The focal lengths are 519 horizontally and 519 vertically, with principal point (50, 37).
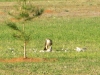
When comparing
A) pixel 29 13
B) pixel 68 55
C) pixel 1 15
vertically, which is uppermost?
pixel 29 13

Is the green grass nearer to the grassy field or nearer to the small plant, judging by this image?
the grassy field

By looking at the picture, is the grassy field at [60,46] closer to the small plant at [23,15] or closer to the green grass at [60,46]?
the green grass at [60,46]

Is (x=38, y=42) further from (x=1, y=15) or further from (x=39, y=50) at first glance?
(x=1, y=15)

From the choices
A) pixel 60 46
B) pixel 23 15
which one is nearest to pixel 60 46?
pixel 60 46

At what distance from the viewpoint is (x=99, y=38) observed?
1209 inches

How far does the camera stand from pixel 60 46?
27.8 m

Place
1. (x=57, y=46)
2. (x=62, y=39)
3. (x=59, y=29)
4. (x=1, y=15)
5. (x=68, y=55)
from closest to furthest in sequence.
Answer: (x=68, y=55), (x=57, y=46), (x=62, y=39), (x=59, y=29), (x=1, y=15)

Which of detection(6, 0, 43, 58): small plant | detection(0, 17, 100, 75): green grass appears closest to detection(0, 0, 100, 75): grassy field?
detection(0, 17, 100, 75): green grass

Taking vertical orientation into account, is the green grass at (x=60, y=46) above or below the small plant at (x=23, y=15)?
below

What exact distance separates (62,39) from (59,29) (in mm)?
3392

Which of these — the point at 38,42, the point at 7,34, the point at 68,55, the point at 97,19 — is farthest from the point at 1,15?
the point at 68,55

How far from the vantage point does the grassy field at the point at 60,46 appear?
18234mm

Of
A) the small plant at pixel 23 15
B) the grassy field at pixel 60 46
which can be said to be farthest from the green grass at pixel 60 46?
the small plant at pixel 23 15

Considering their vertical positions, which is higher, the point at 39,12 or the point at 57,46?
the point at 39,12
